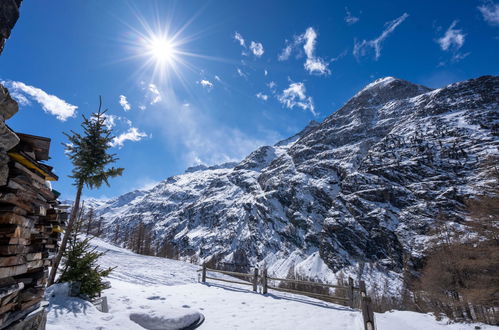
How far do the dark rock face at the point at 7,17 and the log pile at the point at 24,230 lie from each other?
148cm

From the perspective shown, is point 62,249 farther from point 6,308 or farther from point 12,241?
point 12,241

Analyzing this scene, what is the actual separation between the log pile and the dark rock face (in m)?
1.48

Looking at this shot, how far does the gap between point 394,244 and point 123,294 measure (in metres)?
114

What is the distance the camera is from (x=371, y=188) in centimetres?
11894

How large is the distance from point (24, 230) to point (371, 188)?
435 feet

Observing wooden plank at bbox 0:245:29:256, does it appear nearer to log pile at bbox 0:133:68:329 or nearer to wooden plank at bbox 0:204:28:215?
log pile at bbox 0:133:68:329

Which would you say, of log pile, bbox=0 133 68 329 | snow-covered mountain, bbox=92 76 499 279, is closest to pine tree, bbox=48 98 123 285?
log pile, bbox=0 133 68 329

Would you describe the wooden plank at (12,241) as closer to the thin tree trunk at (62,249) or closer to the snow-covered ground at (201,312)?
the snow-covered ground at (201,312)

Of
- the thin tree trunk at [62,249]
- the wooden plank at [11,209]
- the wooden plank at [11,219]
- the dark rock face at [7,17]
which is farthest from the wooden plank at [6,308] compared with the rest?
the thin tree trunk at [62,249]

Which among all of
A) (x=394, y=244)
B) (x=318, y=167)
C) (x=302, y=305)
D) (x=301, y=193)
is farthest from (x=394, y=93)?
(x=302, y=305)

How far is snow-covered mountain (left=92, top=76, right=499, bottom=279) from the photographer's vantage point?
10100 cm

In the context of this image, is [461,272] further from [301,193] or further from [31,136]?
[301,193]

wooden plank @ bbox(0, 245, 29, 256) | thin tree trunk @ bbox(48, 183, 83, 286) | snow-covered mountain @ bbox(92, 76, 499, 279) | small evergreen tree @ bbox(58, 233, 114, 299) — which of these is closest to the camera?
wooden plank @ bbox(0, 245, 29, 256)

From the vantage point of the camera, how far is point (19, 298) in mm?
3904
